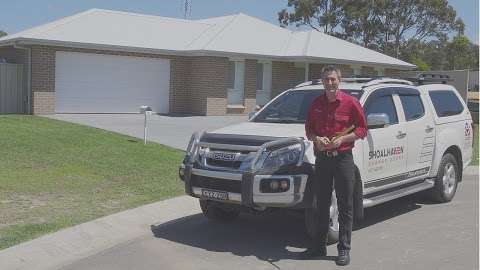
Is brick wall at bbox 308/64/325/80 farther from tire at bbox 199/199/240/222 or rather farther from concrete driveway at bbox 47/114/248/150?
tire at bbox 199/199/240/222

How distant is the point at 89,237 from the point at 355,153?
3.16 meters

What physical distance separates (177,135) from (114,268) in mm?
11747

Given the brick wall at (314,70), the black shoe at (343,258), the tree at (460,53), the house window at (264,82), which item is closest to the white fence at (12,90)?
the house window at (264,82)

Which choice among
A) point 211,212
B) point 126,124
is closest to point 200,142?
point 211,212

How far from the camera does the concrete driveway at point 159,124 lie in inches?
677

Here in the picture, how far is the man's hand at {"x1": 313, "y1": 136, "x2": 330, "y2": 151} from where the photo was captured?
6.14 m

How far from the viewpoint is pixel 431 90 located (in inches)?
376

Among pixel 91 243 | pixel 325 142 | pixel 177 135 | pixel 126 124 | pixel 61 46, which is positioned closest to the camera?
pixel 325 142

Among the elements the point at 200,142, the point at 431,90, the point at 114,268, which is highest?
the point at 431,90

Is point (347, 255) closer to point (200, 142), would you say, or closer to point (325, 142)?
point (325, 142)

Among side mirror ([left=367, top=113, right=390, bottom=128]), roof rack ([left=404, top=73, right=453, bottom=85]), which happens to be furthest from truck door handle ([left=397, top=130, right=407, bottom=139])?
roof rack ([left=404, top=73, right=453, bottom=85])

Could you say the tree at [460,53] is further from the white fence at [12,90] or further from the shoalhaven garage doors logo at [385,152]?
the shoalhaven garage doors logo at [385,152]

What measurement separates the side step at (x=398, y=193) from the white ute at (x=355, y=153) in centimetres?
2

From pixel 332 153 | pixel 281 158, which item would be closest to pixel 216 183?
pixel 281 158
